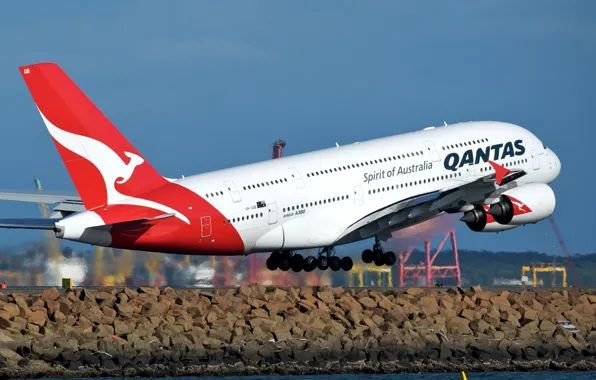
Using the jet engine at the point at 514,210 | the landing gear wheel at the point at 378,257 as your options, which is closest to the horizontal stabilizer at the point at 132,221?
the landing gear wheel at the point at 378,257

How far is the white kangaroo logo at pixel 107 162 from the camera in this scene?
69.8m

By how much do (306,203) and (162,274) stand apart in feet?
30.5

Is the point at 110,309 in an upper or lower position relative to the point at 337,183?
lower

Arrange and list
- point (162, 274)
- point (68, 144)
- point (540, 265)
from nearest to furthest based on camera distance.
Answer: point (68, 144)
point (162, 274)
point (540, 265)

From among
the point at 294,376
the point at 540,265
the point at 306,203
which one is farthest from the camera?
the point at 540,265

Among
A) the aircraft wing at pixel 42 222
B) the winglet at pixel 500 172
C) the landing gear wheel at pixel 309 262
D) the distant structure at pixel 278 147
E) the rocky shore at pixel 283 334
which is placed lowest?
the rocky shore at pixel 283 334

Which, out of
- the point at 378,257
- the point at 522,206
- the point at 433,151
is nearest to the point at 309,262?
the point at 378,257

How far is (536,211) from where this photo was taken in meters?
78.9

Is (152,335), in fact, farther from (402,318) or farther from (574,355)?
(574,355)

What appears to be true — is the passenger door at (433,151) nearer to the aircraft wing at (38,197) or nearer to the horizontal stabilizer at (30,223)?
the aircraft wing at (38,197)

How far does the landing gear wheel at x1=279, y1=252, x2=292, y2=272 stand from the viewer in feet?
258

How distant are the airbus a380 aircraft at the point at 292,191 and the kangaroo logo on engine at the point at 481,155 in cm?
4

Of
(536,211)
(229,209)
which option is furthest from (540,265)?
(229,209)

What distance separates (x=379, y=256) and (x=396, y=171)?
4196 millimetres
